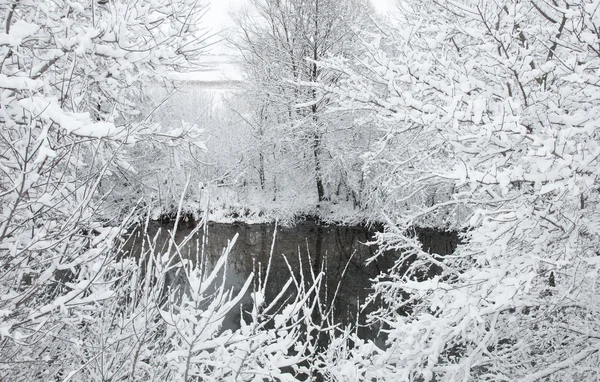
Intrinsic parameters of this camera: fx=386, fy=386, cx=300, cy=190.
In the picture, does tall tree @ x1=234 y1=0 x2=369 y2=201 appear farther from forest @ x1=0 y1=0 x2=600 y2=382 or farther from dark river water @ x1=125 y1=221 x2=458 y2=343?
forest @ x1=0 y1=0 x2=600 y2=382

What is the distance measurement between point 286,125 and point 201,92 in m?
10.2

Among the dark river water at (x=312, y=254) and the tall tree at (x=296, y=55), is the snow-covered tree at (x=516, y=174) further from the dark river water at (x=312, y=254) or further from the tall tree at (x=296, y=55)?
the tall tree at (x=296, y=55)

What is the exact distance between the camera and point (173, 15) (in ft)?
12.1

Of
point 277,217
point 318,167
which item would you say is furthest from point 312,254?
point 277,217

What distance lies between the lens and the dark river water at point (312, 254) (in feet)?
31.4

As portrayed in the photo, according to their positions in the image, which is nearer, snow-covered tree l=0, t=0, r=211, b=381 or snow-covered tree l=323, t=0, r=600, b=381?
snow-covered tree l=0, t=0, r=211, b=381

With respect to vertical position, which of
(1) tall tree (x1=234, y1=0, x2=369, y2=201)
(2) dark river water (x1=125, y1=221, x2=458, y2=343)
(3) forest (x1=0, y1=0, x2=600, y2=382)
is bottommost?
(2) dark river water (x1=125, y1=221, x2=458, y2=343)

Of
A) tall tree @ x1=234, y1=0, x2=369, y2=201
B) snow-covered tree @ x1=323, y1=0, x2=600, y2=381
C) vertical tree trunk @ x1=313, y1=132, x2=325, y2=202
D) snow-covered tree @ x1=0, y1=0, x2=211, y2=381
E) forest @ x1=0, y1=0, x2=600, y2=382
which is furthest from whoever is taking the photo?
vertical tree trunk @ x1=313, y1=132, x2=325, y2=202

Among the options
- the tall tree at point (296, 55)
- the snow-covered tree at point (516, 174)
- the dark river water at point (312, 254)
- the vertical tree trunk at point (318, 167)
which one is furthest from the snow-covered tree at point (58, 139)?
the vertical tree trunk at point (318, 167)

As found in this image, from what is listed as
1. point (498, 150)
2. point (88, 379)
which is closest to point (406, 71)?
point (498, 150)

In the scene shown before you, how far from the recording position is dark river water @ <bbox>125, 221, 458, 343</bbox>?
9562mm

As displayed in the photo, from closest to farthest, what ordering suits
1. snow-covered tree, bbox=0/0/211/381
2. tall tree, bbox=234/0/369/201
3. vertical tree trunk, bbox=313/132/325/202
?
snow-covered tree, bbox=0/0/211/381, tall tree, bbox=234/0/369/201, vertical tree trunk, bbox=313/132/325/202

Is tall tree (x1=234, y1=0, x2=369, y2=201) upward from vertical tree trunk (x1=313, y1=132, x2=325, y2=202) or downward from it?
upward

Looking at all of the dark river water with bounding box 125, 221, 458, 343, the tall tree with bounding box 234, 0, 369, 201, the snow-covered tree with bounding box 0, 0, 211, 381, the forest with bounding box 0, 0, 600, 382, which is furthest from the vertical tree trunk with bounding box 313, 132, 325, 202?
the snow-covered tree with bounding box 0, 0, 211, 381
